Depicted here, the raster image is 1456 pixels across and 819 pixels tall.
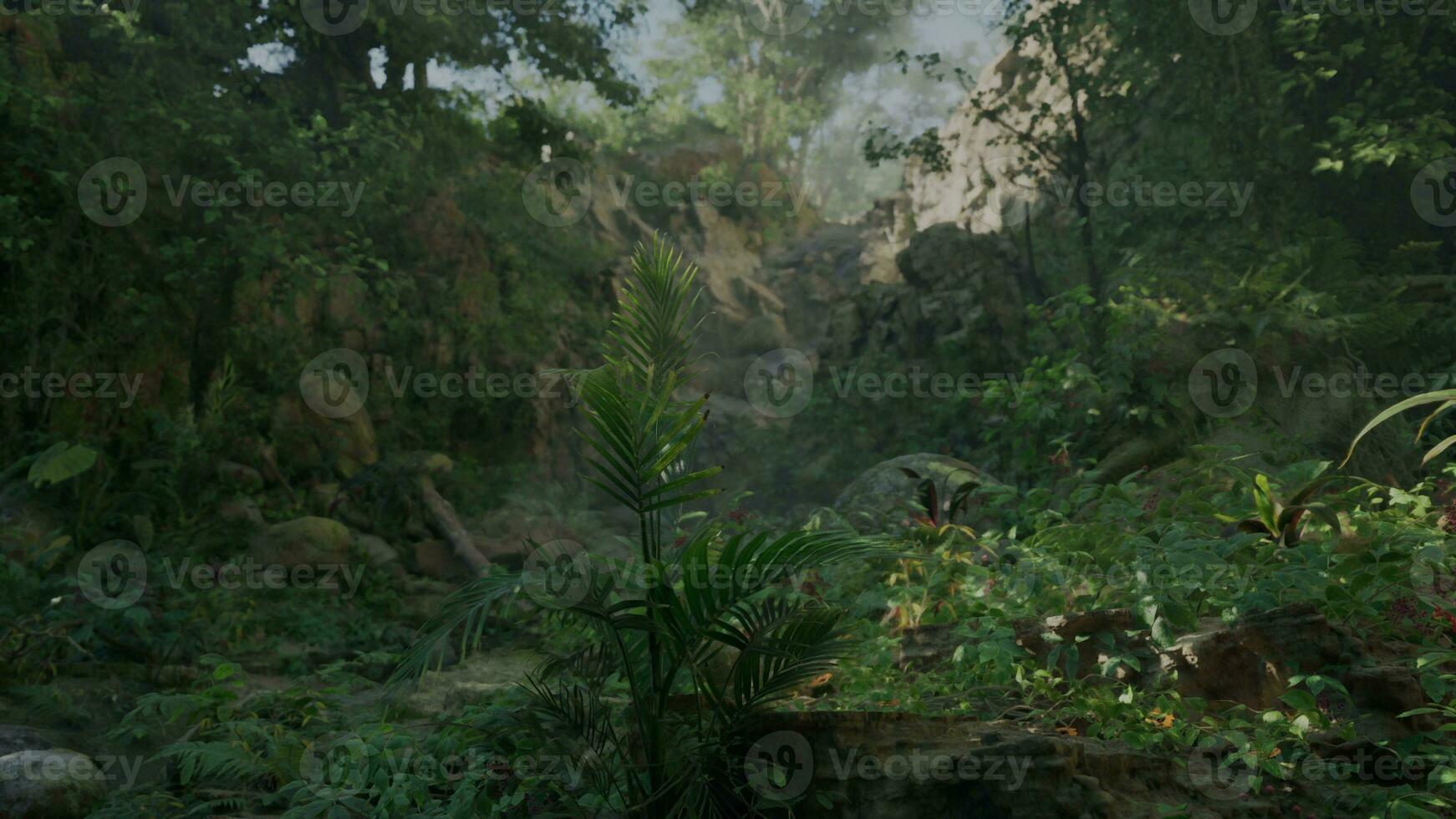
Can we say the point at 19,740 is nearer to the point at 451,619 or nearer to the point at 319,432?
the point at 451,619

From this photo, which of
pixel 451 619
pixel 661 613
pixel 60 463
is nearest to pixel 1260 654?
pixel 661 613

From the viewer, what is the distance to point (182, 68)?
9609mm

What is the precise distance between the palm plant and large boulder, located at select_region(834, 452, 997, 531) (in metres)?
4.21

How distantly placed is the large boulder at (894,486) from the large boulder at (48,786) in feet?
16.6

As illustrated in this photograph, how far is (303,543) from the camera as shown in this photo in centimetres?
843

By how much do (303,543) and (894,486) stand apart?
5144 millimetres

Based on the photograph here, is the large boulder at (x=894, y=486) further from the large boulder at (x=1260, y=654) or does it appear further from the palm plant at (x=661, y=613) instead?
the palm plant at (x=661, y=613)

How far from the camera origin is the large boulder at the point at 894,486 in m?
7.89

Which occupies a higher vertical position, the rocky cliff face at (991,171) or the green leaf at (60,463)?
the rocky cliff face at (991,171)

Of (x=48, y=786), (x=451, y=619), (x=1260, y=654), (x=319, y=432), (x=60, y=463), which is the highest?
(x=319, y=432)

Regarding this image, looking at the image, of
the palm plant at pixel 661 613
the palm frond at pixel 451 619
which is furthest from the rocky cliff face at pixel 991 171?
the palm frond at pixel 451 619

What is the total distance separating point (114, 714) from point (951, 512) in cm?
510

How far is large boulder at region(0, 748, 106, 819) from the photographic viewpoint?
408 centimetres

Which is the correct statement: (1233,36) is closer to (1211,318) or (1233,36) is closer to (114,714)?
(1211,318)
